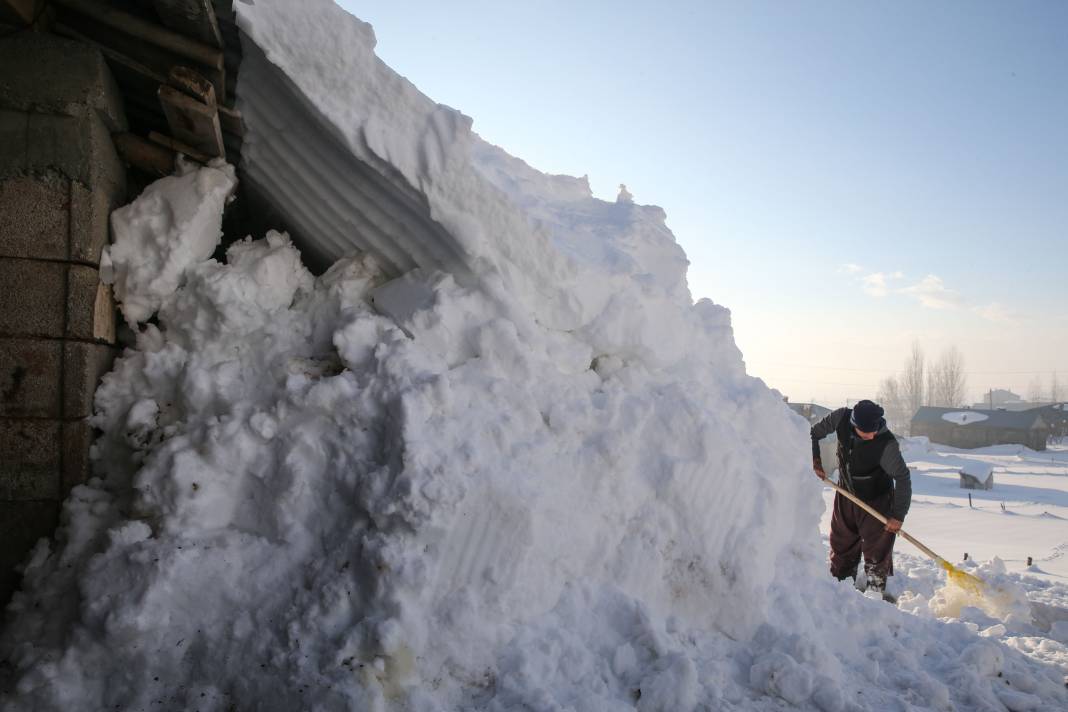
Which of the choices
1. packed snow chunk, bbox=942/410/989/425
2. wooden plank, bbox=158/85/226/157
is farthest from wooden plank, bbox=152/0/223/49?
packed snow chunk, bbox=942/410/989/425

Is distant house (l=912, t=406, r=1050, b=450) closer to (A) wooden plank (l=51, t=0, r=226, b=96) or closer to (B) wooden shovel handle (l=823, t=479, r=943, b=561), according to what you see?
(B) wooden shovel handle (l=823, t=479, r=943, b=561)

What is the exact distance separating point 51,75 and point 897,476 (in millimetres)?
6061

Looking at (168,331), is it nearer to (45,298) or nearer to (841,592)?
(45,298)

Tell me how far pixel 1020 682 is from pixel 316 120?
15.3 feet

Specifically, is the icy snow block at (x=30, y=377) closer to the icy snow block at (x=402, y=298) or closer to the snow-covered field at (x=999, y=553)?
the icy snow block at (x=402, y=298)

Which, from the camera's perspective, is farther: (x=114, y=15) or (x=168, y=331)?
(x=168, y=331)

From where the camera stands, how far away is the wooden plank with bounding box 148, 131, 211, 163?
313 cm

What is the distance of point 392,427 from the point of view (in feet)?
8.73

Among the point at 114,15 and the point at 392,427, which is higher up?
the point at 114,15

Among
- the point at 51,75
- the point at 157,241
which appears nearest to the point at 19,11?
the point at 51,75

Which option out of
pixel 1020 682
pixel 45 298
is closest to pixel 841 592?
pixel 1020 682

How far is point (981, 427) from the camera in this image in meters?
Answer: 33.4

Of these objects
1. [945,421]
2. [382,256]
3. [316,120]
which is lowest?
[945,421]

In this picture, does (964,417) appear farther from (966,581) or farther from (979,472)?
(966,581)
